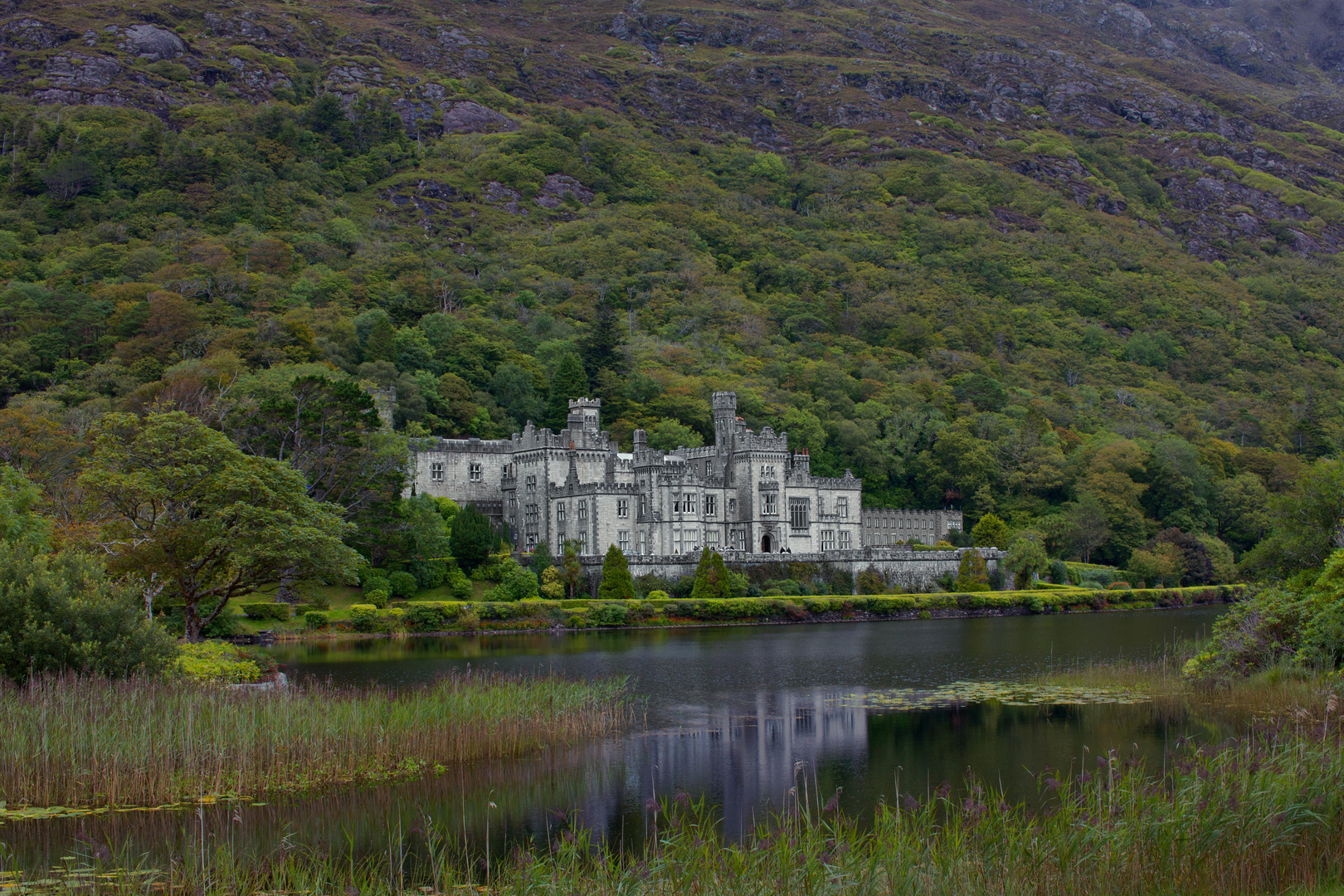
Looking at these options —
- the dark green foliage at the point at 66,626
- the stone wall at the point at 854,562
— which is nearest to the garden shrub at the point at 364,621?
the stone wall at the point at 854,562

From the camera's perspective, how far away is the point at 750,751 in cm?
2659

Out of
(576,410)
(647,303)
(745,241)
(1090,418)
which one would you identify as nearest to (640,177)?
(745,241)

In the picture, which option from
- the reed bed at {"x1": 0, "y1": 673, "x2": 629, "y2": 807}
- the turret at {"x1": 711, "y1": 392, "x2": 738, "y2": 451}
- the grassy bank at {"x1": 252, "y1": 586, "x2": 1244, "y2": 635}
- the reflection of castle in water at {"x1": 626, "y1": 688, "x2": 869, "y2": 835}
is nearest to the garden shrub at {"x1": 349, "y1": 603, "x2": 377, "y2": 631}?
the grassy bank at {"x1": 252, "y1": 586, "x2": 1244, "y2": 635}

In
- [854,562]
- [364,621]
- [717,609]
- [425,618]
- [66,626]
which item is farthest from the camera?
[854,562]

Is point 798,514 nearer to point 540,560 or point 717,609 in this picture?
point 717,609

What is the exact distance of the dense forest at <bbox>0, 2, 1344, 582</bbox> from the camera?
90688 mm

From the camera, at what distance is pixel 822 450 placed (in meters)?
106

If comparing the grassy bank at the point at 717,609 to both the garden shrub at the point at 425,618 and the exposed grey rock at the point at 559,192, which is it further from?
the exposed grey rock at the point at 559,192

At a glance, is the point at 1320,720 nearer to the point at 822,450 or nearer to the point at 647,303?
the point at 822,450

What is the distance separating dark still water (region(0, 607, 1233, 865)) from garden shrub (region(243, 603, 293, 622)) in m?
6.06

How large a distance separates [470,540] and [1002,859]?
179ft

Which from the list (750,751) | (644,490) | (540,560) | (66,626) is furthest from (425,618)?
(750,751)

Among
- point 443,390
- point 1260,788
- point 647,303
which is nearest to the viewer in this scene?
point 1260,788

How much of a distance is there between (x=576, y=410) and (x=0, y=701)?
201 ft
